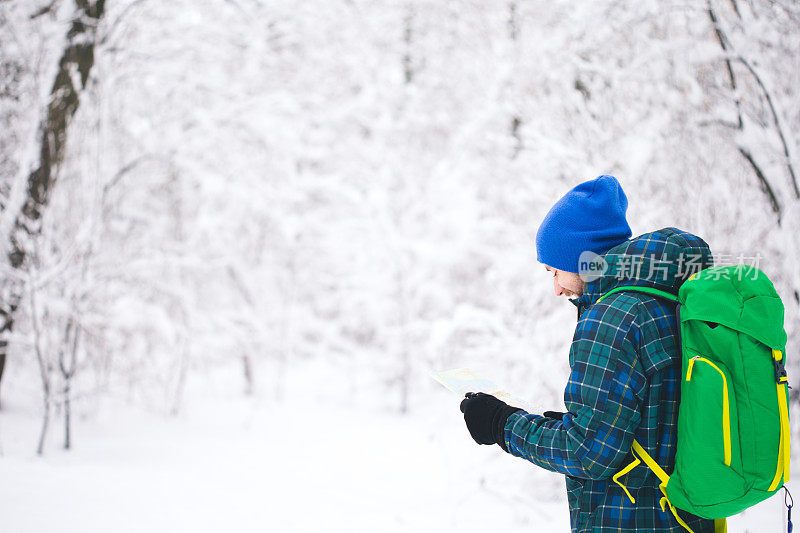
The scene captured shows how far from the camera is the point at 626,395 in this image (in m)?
1.13

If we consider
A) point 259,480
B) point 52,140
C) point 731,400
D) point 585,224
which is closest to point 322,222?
point 52,140

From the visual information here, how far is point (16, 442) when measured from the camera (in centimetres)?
495

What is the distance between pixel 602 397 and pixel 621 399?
4cm

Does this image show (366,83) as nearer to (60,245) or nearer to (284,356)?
(284,356)

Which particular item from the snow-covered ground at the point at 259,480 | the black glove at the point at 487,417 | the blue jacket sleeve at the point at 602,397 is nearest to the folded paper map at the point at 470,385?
the black glove at the point at 487,417

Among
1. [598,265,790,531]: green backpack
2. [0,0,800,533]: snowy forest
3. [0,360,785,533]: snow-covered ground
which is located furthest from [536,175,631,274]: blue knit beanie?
[0,360,785,533]: snow-covered ground

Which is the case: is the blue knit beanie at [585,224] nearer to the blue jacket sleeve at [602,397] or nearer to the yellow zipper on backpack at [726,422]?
the blue jacket sleeve at [602,397]

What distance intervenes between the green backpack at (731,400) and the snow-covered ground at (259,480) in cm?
253

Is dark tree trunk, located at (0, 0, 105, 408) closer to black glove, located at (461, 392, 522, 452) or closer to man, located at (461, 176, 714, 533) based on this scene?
black glove, located at (461, 392, 522, 452)

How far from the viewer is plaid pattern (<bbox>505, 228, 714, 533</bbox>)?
3.70 feet

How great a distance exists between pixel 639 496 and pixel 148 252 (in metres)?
7.27

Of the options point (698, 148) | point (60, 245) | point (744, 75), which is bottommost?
point (60, 245)

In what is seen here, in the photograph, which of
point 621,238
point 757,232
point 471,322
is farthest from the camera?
point 471,322

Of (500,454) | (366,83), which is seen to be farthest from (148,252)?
(366,83)
